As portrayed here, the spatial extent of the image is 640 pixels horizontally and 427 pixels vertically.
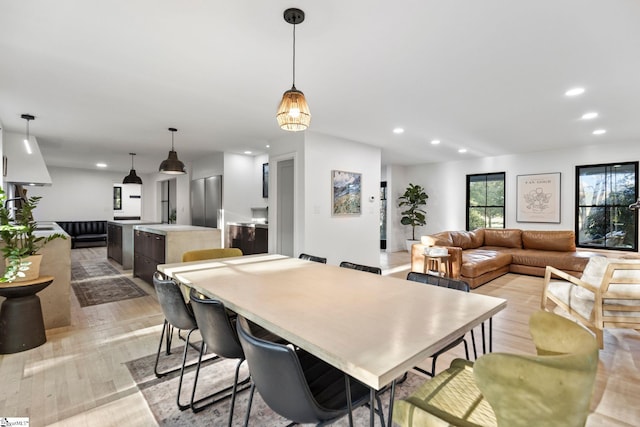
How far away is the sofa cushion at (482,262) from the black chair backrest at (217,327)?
3.98 metres

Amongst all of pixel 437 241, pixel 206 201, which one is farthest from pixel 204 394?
pixel 206 201

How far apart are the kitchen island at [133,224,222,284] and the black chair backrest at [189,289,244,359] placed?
2770mm

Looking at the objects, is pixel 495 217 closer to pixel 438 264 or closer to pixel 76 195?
pixel 438 264

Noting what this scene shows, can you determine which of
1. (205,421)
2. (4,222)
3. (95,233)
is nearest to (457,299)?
(205,421)

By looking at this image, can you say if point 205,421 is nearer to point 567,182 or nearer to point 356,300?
point 356,300

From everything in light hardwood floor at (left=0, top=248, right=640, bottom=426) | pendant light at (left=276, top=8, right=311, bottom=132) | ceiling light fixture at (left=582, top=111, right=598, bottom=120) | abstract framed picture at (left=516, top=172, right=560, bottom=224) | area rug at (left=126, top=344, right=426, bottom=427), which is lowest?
area rug at (left=126, top=344, right=426, bottom=427)

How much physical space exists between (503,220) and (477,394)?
23.0ft

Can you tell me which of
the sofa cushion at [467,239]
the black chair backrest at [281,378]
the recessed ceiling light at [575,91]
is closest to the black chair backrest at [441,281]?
the black chair backrest at [281,378]

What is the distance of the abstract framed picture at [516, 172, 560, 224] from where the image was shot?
6434 mm

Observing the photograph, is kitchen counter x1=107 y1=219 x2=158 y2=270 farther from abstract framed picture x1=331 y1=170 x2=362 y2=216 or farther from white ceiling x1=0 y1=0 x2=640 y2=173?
abstract framed picture x1=331 y1=170 x2=362 y2=216

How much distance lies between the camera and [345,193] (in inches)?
214

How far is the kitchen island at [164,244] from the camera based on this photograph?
4.09 meters

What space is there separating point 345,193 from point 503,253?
306 centimetres

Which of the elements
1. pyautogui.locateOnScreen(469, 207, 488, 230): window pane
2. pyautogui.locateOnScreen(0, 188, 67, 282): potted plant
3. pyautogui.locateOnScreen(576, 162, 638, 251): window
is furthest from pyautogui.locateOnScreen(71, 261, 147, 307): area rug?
pyautogui.locateOnScreen(576, 162, 638, 251): window
